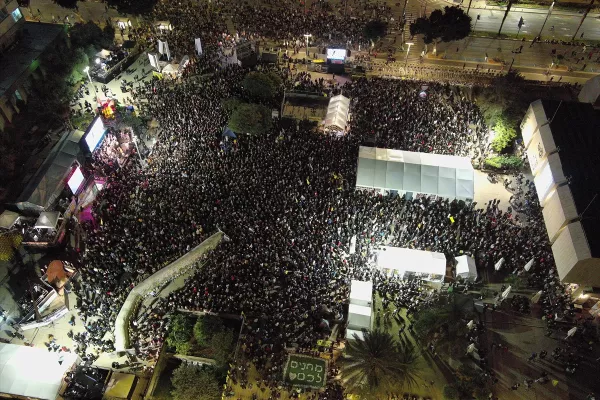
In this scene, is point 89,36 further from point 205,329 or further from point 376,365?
point 376,365

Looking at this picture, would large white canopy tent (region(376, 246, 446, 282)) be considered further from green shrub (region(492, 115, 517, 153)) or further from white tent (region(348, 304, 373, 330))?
green shrub (region(492, 115, 517, 153))

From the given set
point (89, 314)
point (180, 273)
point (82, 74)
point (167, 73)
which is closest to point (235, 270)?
point (180, 273)

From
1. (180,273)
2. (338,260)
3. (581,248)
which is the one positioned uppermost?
(581,248)

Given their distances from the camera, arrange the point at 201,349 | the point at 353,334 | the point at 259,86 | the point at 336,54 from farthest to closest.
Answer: the point at 336,54
the point at 259,86
the point at 353,334
the point at 201,349

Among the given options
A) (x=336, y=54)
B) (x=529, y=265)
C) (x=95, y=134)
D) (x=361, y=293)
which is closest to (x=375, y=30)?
(x=336, y=54)

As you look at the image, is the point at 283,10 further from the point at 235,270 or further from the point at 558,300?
the point at 558,300
